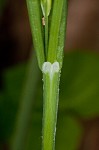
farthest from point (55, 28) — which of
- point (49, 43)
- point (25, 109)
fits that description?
point (25, 109)

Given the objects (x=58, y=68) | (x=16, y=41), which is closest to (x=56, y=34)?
(x=58, y=68)

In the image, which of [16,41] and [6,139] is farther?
[16,41]

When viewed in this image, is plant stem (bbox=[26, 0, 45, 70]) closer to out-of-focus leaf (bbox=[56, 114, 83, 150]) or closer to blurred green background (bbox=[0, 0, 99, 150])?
blurred green background (bbox=[0, 0, 99, 150])

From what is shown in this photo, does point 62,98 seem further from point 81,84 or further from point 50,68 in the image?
point 50,68

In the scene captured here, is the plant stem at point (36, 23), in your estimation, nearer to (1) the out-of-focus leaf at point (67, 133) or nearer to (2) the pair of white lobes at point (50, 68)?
(2) the pair of white lobes at point (50, 68)

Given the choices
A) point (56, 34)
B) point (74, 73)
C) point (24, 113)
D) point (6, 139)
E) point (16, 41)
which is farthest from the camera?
point (16, 41)

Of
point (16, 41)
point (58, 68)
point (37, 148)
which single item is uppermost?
point (58, 68)

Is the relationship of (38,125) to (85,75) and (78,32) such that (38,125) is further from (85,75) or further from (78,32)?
(78,32)
